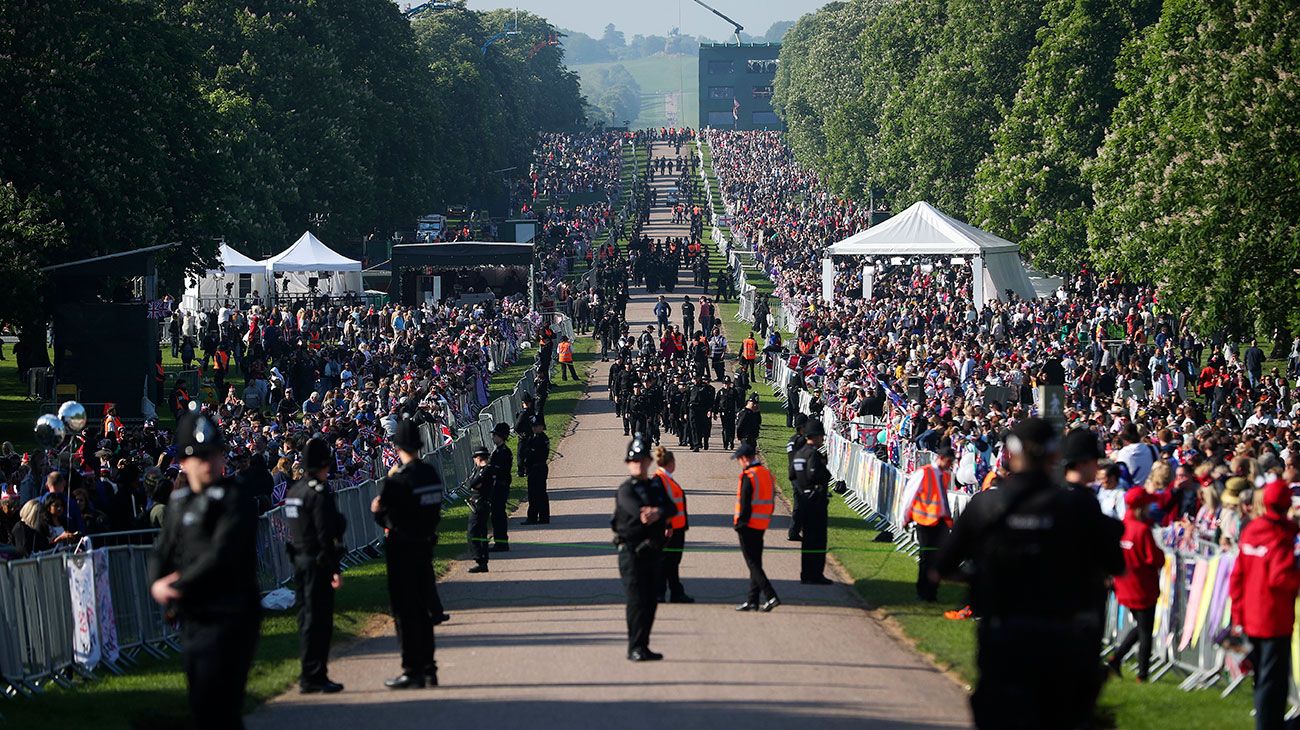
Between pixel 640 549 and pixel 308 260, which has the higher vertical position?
pixel 308 260

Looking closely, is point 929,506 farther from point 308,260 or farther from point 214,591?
point 308,260

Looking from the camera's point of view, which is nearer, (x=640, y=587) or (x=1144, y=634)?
(x=1144, y=634)

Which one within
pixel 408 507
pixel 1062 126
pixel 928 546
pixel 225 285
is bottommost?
pixel 928 546

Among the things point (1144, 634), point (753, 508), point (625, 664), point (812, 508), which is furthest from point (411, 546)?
point (812, 508)

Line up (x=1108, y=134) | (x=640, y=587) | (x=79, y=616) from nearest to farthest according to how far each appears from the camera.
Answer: (x=640, y=587) < (x=79, y=616) < (x=1108, y=134)

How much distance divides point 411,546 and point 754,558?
16.4 ft

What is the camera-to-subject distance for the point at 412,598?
45.9 ft

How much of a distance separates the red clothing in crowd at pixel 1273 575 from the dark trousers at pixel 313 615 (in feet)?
21.1

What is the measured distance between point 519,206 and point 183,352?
73.5 m

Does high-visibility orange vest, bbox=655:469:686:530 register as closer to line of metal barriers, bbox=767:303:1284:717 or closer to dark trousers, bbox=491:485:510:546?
line of metal barriers, bbox=767:303:1284:717

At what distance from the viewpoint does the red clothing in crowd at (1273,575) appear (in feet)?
40.1

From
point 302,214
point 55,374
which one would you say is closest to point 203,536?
point 55,374

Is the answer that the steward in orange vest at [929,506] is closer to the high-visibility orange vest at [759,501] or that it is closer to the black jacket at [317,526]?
the high-visibility orange vest at [759,501]

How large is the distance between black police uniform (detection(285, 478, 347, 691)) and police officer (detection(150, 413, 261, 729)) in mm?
3074
